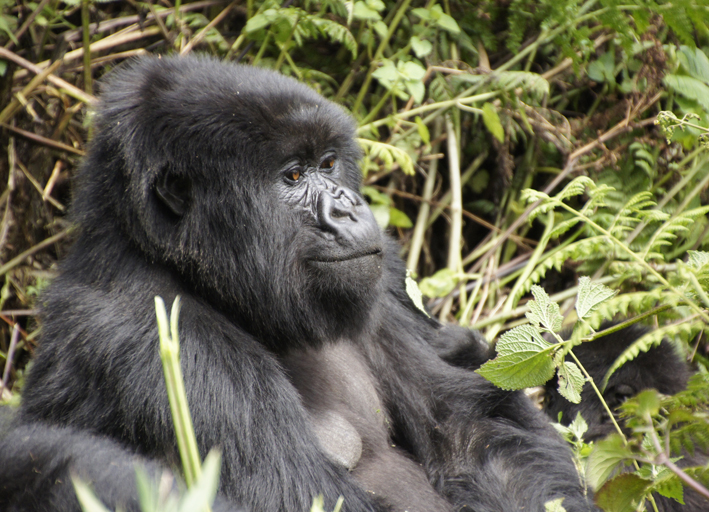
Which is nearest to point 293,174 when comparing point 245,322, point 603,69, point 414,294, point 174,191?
point 174,191

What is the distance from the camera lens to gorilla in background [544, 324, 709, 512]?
3174mm

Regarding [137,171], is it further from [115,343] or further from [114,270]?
[115,343]

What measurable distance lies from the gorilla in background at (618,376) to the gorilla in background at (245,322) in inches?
16.4

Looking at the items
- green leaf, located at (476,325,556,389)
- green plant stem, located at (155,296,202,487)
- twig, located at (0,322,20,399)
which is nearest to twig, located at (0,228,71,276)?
twig, located at (0,322,20,399)

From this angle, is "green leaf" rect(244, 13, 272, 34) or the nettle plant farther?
"green leaf" rect(244, 13, 272, 34)

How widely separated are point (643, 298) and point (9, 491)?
211 centimetres

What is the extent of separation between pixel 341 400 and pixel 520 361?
84 centimetres

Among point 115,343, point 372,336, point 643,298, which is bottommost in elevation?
point 372,336

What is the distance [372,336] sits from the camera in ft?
9.63

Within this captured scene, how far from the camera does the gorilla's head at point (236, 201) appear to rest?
2.37 metres

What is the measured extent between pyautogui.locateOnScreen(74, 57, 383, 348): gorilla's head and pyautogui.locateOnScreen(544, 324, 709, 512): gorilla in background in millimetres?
1285

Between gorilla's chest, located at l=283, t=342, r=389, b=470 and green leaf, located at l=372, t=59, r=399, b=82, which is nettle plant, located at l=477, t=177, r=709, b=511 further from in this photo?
green leaf, located at l=372, t=59, r=399, b=82

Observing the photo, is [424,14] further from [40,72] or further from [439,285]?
A: [40,72]

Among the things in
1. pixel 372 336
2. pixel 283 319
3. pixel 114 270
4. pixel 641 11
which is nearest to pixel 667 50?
pixel 641 11
